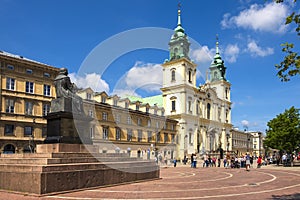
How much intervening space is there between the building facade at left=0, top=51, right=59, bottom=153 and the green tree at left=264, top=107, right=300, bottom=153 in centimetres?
3179

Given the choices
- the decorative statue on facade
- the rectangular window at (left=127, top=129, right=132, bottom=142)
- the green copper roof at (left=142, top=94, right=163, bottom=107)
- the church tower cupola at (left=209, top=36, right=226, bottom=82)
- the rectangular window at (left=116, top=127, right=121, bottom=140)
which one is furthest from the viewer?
the church tower cupola at (left=209, top=36, right=226, bottom=82)

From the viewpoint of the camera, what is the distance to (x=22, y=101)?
140ft

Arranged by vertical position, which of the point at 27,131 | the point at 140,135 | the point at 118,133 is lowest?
the point at 140,135

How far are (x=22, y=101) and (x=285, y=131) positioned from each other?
115 ft

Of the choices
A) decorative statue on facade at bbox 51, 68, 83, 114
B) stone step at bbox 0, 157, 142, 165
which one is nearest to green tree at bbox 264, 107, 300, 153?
stone step at bbox 0, 157, 142, 165

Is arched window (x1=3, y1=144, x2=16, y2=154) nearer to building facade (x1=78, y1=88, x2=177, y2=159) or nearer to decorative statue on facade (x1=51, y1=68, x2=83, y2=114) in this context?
building facade (x1=78, y1=88, x2=177, y2=159)

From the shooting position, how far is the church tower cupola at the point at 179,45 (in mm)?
77375

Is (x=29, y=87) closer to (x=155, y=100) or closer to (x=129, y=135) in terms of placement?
(x=129, y=135)

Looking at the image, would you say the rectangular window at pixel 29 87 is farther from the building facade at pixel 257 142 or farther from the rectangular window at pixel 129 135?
the building facade at pixel 257 142

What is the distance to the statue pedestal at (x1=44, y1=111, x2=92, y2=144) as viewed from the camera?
15.7 m

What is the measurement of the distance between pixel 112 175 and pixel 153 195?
357 centimetres

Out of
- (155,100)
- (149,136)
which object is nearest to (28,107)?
(149,136)

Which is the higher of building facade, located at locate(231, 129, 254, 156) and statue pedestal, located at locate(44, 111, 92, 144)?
statue pedestal, located at locate(44, 111, 92, 144)

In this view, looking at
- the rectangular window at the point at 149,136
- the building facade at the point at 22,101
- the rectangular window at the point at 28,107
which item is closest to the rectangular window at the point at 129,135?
the rectangular window at the point at 149,136
